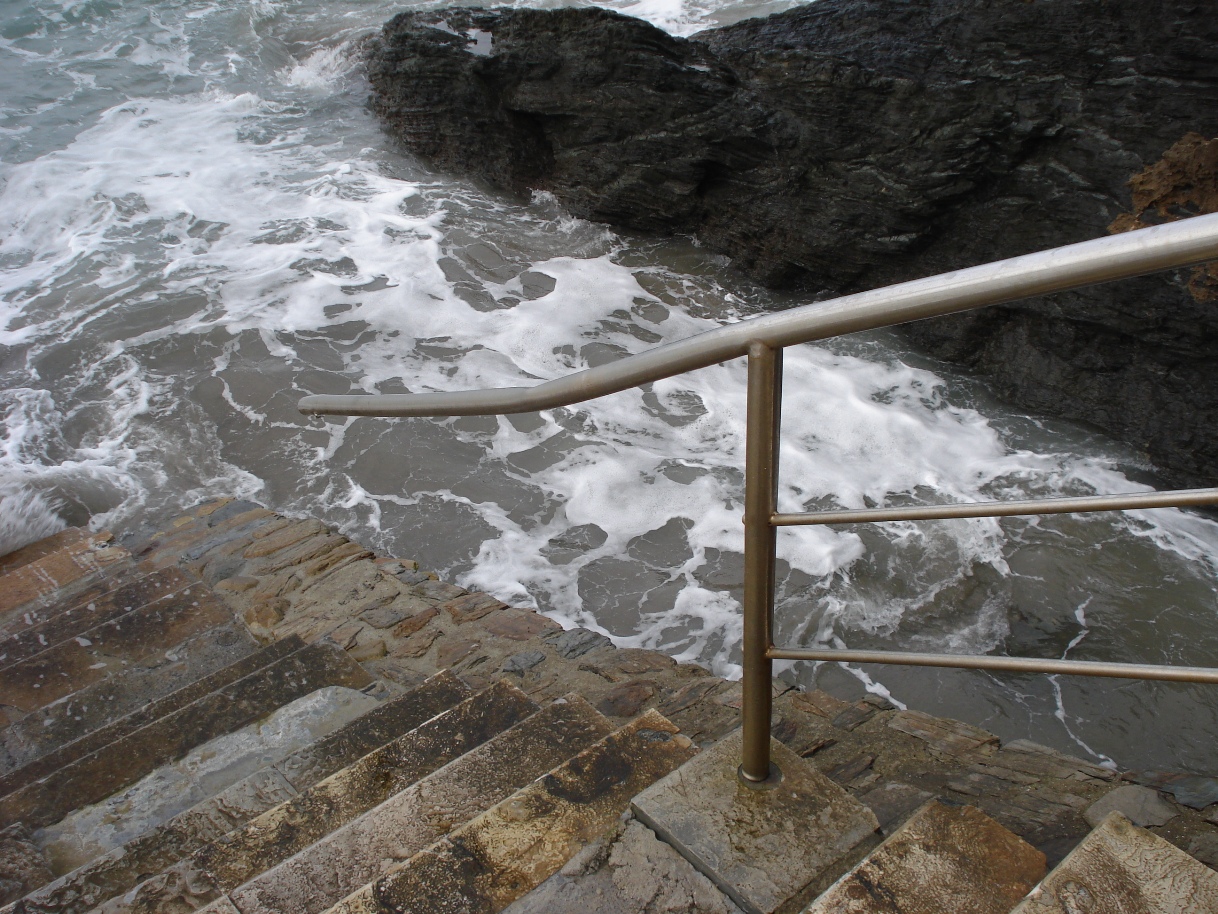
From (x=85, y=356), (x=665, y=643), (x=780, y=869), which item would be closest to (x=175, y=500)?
(x=85, y=356)

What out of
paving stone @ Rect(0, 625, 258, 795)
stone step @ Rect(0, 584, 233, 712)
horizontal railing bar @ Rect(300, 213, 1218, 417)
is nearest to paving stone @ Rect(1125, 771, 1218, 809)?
horizontal railing bar @ Rect(300, 213, 1218, 417)

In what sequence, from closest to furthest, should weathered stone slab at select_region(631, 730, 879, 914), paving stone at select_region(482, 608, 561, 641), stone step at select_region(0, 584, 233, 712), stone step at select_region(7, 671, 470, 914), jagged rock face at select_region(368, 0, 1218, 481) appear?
weathered stone slab at select_region(631, 730, 879, 914) → stone step at select_region(7, 671, 470, 914) → stone step at select_region(0, 584, 233, 712) → paving stone at select_region(482, 608, 561, 641) → jagged rock face at select_region(368, 0, 1218, 481)

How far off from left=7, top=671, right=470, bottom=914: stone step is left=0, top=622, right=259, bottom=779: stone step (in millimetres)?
925

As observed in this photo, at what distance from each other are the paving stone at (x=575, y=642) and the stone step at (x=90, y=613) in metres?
1.69

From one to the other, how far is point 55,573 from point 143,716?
2012 millimetres

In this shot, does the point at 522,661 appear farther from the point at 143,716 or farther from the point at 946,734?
the point at 946,734

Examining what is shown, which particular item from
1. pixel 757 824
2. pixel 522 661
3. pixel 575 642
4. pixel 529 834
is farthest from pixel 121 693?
pixel 757 824

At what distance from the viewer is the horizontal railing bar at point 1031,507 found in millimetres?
926

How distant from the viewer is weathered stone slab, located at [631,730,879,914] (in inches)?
53.9

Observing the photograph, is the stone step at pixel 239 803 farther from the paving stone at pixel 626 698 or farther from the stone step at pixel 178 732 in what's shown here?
the paving stone at pixel 626 698

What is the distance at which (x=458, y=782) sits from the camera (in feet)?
6.25

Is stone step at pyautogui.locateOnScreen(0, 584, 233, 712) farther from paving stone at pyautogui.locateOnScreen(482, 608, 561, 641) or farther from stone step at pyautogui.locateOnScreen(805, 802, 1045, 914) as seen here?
stone step at pyautogui.locateOnScreen(805, 802, 1045, 914)

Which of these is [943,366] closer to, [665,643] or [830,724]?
[665,643]

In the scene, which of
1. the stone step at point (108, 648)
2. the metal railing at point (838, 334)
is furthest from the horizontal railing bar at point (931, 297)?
the stone step at point (108, 648)
